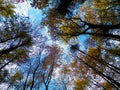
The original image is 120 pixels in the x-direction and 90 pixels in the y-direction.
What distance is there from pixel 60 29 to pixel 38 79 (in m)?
9.93

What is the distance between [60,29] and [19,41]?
131 inches

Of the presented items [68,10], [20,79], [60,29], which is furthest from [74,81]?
[68,10]

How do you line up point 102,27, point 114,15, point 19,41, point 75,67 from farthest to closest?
point 75,67 < point 19,41 < point 114,15 < point 102,27

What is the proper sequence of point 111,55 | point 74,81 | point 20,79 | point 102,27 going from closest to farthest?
point 102,27, point 111,55, point 74,81, point 20,79

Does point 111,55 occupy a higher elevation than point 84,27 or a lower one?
lower

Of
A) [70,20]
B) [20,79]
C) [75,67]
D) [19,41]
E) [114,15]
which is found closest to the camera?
[114,15]

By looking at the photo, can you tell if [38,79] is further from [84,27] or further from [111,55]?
[84,27]

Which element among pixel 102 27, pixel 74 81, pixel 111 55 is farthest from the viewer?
pixel 74 81

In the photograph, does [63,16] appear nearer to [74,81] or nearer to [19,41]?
[19,41]

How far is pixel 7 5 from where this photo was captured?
14352mm

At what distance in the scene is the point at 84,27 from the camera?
45.9 feet

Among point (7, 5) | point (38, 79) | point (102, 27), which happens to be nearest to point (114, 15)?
point (102, 27)

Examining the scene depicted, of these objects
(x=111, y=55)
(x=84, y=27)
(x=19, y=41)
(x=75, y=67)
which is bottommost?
(x=75, y=67)

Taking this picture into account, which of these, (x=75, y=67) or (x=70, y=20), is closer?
(x=70, y=20)
